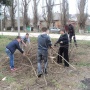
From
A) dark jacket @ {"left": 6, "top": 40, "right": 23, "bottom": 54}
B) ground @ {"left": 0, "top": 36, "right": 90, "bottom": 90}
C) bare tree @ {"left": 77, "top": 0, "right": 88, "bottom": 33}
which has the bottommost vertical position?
ground @ {"left": 0, "top": 36, "right": 90, "bottom": 90}

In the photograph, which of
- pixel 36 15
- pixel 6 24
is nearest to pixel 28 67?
pixel 36 15

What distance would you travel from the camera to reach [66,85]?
6.43m

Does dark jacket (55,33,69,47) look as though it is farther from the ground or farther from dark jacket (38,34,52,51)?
dark jacket (38,34,52,51)

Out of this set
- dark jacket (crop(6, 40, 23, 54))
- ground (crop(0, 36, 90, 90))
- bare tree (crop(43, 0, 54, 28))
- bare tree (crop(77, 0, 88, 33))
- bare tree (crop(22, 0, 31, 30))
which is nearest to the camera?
ground (crop(0, 36, 90, 90))

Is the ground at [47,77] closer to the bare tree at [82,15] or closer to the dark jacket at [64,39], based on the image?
the dark jacket at [64,39]

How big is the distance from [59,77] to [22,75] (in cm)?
122

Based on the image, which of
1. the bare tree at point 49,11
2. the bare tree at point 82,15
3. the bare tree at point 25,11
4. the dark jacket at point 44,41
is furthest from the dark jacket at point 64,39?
the bare tree at point 25,11

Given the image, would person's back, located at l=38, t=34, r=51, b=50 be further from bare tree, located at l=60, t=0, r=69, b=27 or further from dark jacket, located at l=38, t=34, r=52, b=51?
bare tree, located at l=60, t=0, r=69, b=27

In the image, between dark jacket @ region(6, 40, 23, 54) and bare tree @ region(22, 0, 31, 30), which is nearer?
dark jacket @ region(6, 40, 23, 54)

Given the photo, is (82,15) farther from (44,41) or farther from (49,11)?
(44,41)

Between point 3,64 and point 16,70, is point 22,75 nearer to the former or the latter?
point 16,70

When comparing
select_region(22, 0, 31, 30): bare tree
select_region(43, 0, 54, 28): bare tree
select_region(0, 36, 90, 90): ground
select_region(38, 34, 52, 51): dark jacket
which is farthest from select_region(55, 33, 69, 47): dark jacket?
select_region(22, 0, 31, 30): bare tree

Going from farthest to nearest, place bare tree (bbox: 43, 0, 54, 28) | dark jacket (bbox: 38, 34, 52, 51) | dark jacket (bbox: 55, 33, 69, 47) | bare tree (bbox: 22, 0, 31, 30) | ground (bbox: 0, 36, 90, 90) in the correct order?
bare tree (bbox: 22, 0, 31, 30) < bare tree (bbox: 43, 0, 54, 28) < dark jacket (bbox: 55, 33, 69, 47) < dark jacket (bbox: 38, 34, 52, 51) < ground (bbox: 0, 36, 90, 90)

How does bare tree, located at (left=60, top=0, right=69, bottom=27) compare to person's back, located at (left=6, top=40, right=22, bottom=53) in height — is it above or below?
above
